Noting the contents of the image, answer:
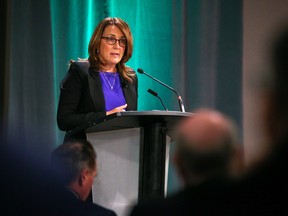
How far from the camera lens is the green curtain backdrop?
371 cm

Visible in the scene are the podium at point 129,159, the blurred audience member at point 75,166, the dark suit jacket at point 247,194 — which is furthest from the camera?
the podium at point 129,159

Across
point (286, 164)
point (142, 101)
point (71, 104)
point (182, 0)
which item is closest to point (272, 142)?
point (286, 164)

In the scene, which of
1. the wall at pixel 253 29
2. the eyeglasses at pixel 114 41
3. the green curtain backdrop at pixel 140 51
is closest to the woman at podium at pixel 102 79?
the eyeglasses at pixel 114 41

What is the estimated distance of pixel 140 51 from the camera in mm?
3998

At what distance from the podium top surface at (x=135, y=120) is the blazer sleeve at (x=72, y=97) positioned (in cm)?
38

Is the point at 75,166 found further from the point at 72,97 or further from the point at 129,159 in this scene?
the point at 72,97

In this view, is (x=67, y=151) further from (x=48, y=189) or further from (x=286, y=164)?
(x=286, y=164)

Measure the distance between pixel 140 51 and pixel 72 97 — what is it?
4.83ft

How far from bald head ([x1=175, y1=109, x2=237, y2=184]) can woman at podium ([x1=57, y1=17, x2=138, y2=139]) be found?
1784 mm

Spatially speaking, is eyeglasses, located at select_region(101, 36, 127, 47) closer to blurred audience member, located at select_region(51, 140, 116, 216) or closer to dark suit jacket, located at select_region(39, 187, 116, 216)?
blurred audience member, located at select_region(51, 140, 116, 216)

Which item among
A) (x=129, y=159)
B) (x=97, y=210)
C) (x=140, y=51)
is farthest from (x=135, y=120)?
(x=140, y=51)

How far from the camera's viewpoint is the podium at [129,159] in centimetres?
211

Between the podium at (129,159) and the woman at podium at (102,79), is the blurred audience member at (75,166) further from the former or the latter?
the woman at podium at (102,79)

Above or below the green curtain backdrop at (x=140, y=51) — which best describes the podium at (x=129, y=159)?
below
